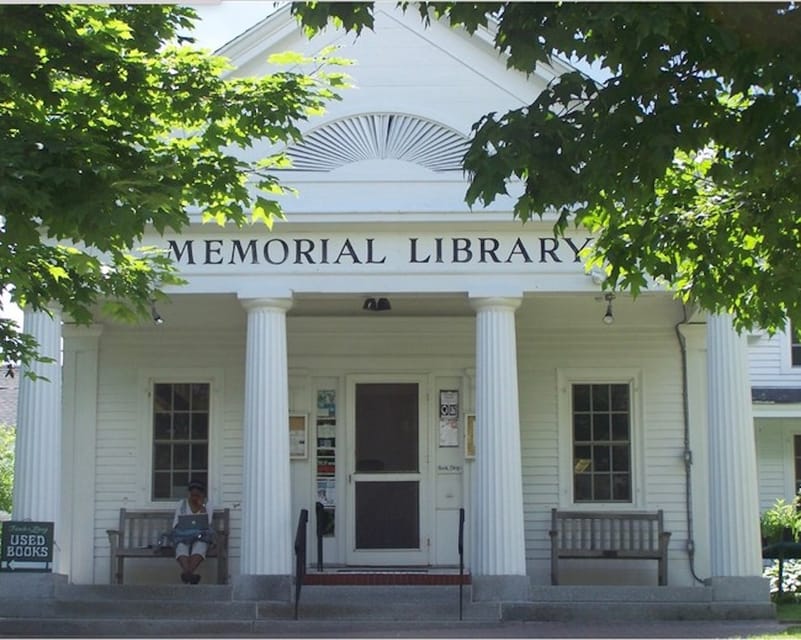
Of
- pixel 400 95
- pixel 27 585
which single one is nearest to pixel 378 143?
pixel 400 95

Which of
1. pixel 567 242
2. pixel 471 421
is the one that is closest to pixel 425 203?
pixel 567 242

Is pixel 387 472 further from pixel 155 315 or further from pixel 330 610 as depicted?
pixel 155 315

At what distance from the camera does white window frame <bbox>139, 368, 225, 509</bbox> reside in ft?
58.3

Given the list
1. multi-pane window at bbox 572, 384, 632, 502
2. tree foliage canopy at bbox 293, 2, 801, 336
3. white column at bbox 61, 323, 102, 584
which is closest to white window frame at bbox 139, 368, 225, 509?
white column at bbox 61, 323, 102, 584

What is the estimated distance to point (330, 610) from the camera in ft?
49.0

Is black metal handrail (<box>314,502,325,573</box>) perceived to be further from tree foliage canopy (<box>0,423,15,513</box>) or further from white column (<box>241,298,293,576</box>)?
tree foliage canopy (<box>0,423,15,513</box>)

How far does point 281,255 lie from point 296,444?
329 centimetres

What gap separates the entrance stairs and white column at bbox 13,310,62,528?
0.90 meters

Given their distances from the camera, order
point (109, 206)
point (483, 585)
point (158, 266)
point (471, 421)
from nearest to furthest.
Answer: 1. point (109, 206)
2. point (158, 266)
3. point (483, 585)
4. point (471, 421)

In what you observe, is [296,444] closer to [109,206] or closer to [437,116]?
[437,116]

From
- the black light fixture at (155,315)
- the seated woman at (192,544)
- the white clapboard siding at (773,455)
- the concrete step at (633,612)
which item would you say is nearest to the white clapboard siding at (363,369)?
the seated woman at (192,544)

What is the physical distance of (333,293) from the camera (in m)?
15.6

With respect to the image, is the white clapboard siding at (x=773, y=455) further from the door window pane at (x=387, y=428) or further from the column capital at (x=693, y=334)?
the door window pane at (x=387, y=428)

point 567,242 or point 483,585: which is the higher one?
point 567,242
